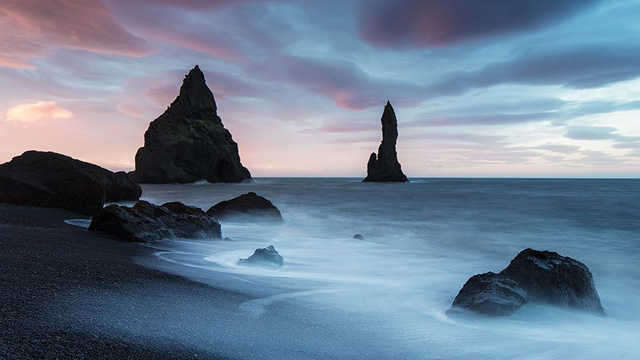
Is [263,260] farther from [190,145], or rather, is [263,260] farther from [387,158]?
[387,158]

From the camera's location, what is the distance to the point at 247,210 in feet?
45.0

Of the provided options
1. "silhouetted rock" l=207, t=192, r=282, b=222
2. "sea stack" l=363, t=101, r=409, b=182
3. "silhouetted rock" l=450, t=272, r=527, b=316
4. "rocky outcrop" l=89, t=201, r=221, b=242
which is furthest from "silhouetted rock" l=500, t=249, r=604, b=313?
"sea stack" l=363, t=101, r=409, b=182

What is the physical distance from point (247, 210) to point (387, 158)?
8969 cm

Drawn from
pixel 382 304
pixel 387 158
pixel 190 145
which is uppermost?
pixel 190 145

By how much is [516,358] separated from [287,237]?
8393 millimetres

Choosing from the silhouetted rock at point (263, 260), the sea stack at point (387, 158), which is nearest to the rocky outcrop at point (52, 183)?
the silhouetted rock at point (263, 260)

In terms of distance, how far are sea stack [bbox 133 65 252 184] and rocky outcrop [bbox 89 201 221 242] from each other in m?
68.1

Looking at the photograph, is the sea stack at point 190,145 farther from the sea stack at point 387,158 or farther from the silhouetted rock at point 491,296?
the silhouetted rock at point 491,296

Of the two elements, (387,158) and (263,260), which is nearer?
(263,260)

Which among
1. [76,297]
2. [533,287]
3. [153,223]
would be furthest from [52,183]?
[533,287]

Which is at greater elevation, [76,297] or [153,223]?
[153,223]

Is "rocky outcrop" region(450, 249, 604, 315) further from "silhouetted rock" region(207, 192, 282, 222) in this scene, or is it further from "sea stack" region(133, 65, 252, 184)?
"sea stack" region(133, 65, 252, 184)

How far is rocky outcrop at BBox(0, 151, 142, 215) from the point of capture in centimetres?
1067

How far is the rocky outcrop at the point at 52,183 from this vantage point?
10672 mm
